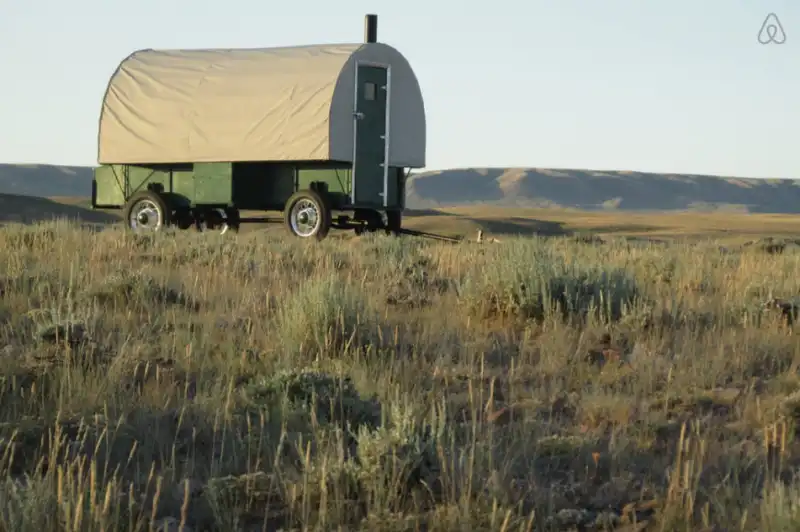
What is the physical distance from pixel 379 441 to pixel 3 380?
174 centimetres

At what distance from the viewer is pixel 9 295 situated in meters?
6.72

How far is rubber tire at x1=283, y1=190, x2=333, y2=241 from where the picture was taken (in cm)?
1472

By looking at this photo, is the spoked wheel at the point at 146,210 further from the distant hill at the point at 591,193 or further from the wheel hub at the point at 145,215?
the distant hill at the point at 591,193

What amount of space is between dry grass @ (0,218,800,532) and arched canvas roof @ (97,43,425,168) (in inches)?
291

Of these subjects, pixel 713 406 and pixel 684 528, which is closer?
pixel 684 528

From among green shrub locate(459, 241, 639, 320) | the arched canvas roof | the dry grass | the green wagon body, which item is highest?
the arched canvas roof

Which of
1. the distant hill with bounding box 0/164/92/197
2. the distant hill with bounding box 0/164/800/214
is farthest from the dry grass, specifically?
the distant hill with bounding box 0/164/800/214

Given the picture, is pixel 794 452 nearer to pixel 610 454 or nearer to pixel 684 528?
pixel 610 454

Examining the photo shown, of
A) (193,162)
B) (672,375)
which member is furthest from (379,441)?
(193,162)

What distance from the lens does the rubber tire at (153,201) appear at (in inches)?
632

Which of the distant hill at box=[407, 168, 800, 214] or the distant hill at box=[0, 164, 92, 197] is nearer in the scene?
the distant hill at box=[0, 164, 92, 197]

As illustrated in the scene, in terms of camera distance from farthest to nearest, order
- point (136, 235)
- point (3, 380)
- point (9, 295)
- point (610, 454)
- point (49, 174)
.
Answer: point (49, 174)
point (136, 235)
point (9, 295)
point (3, 380)
point (610, 454)

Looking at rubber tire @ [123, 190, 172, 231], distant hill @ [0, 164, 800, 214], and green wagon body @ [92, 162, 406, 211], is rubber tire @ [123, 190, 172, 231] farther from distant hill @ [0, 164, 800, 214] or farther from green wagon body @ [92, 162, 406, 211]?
distant hill @ [0, 164, 800, 214]

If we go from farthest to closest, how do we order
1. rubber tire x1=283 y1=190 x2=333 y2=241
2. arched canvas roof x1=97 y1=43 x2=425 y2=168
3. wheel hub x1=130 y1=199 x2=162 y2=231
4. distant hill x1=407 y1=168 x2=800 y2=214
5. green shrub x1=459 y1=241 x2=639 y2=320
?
distant hill x1=407 y1=168 x2=800 y2=214
wheel hub x1=130 y1=199 x2=162 y2=231
arched canvas roof x1=97 y1=43 x2=425 y2=168
rubber tire x1=283 y1=190 x2=333 y2=241
green shrub x1=459 y1=241 x2=639 y2=320
